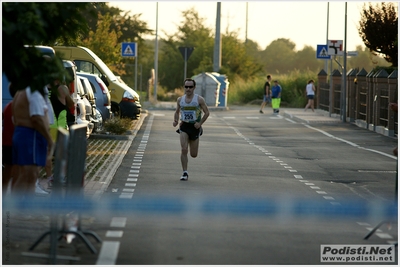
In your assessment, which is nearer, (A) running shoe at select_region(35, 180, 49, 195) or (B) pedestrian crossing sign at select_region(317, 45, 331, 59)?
(A) running shoe at select_region(35, 180, 49, 195)

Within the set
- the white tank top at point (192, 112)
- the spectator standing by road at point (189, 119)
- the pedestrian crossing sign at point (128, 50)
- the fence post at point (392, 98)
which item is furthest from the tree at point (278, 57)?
the white tank top at point (192, 112)

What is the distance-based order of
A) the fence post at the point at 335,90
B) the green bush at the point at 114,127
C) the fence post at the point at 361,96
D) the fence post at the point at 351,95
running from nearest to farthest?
the green bush at the point at 114,127, the fence post at the point at 361,96, the fence post at the point at 351,95, the fence post at the point at 335,90

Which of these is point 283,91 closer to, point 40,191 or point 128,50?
point 128,50

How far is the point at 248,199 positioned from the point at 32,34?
5192mm

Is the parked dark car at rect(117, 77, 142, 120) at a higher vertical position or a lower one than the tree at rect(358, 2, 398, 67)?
lower

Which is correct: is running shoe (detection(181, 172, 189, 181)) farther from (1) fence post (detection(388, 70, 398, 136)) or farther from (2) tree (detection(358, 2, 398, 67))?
(2) tree (detection(358, 2, 398, 67))

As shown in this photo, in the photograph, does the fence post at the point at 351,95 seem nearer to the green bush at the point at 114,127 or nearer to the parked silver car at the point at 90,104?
the green bush at the point at 114,127

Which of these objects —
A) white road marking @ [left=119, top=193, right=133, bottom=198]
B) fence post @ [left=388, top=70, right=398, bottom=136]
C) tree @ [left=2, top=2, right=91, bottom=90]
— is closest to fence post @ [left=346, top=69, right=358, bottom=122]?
fence post @ [left=388, top=70, right=398, bottom=136]

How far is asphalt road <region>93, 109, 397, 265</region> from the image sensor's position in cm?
933

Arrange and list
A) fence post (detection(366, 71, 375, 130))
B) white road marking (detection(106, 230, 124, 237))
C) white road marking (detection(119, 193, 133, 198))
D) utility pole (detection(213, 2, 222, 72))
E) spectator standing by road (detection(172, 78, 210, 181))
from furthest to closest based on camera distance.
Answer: utility pole (detection(213, 2, 222, 72)), fence post (detection(366, 71, 375, 130)), spectator standing by road (detection(172, 78, 210, 181)), white road marking (detection(119, 193, 133, 198)), white road marking (detection(106, 230, 124, 237))

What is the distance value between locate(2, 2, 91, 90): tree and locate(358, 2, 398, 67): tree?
3403cm

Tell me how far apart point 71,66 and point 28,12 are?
912cm

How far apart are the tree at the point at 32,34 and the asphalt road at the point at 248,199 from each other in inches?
63.7

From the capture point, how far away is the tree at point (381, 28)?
4338cm
